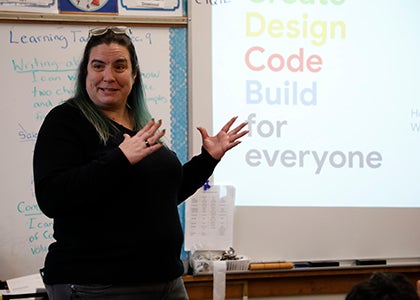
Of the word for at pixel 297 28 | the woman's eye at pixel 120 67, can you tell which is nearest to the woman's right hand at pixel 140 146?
the woman's eye at pixel 120 67

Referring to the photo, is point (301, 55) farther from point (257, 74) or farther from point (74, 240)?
point (74, 240)

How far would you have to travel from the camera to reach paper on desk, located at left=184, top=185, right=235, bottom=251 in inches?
100

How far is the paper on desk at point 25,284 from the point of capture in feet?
7.09

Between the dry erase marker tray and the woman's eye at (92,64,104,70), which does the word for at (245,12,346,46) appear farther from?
the woman's eye at (92,64,104,70)

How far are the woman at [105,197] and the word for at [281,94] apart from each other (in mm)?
1238

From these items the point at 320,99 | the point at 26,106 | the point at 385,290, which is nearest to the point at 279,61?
the point at 320,99

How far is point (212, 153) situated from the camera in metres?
1.67

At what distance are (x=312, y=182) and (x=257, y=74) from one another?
0.58 metres

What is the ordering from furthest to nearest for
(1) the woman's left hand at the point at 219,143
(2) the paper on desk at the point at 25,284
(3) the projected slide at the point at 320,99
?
(3) the projected slide at the point at 320,99 < (2) the paper on desk at the point at 25,284 < (1) the woman's left hand at the point at 219,143

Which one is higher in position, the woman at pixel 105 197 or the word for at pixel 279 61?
the word for at pixel 279 61

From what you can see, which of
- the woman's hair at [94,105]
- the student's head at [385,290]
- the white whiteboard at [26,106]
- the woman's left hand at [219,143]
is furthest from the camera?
the white whiteboard at [26,106]

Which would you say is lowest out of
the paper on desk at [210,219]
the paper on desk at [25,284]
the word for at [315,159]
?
the paper on desk at [25,284]

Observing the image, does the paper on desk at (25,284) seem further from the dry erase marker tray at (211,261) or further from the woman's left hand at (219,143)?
the woman's left hand at (219,143)

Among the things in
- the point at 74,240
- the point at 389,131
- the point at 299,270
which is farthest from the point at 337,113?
the point at 74,240
